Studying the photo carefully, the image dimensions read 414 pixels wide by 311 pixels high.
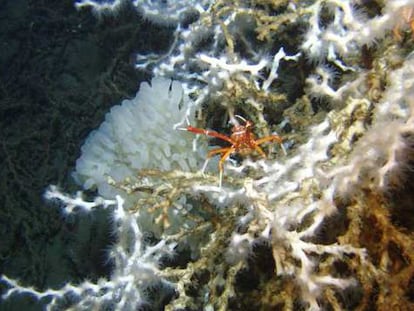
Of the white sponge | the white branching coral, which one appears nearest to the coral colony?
the white sponge

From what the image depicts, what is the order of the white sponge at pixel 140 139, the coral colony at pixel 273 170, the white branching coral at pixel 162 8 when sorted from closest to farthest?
the coral colony at pixel 273 170, the white sponge at pixel 140 139, the white branching coral at pixel 162 8

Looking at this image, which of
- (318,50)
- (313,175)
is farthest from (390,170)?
(318,50)

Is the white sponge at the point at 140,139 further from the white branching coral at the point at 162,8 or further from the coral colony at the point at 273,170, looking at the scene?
the white branching coral at the point at 162,8

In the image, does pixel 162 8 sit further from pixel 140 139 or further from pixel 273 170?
pixel 273 170

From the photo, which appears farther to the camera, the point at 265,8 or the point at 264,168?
the point at 265,8

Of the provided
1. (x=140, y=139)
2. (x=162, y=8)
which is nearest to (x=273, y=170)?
(x=140, y=139)

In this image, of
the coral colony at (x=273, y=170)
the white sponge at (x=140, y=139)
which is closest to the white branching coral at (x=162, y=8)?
the coral colony at (x=273, y=170)

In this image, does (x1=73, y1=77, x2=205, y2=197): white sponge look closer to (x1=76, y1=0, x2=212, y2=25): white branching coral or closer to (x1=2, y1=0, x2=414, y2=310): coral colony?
(x1=2, y1=0, x2=414, y2=310): coral colony

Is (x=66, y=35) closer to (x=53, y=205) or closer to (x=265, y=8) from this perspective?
(x=53, y=205)
